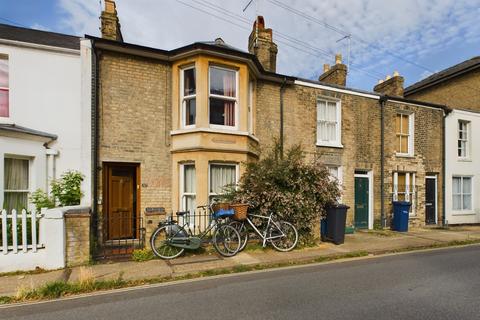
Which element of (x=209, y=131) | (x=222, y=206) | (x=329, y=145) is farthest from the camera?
(x=329, y=145)

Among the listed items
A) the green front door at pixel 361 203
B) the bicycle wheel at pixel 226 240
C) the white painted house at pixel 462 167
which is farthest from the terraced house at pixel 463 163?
the bicycle wheel at pixel 226 240

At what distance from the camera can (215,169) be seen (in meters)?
9.72

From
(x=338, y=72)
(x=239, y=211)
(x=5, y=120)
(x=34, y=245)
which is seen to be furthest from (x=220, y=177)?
(x=338, y=72)

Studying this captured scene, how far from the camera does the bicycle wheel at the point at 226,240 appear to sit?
7.67m

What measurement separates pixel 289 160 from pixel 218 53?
12.8 feet

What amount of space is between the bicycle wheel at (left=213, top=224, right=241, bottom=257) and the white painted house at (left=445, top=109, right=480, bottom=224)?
476 inches

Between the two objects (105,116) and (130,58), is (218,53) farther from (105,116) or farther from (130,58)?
(105,116)

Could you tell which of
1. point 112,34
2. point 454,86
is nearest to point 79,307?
point 112,34

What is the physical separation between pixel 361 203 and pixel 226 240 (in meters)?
7.40

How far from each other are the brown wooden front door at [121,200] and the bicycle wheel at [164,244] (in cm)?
185

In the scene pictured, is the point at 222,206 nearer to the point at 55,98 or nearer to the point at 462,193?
the point at 55,98

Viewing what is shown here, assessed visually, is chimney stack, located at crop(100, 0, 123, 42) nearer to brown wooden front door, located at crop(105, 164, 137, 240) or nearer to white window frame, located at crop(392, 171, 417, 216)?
brown wooden front door, located at crop(105, 164, 137, 240)

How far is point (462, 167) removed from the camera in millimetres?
15266

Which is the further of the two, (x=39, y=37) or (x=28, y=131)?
(x=39, y=37)
